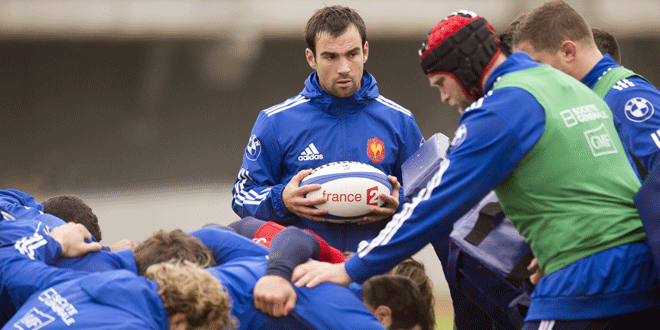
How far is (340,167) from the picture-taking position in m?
3.78

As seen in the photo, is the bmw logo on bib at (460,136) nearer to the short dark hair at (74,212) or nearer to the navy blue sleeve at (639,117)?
the navy blue sleeve at (639,117)

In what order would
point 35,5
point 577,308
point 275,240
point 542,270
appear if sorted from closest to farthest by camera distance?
1. point 577,308
2. point 542,270
3. point 275,240
4. point 35,5

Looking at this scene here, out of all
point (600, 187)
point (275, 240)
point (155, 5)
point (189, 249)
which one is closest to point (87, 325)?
point (189, 249)

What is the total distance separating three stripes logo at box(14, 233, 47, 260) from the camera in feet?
8.93

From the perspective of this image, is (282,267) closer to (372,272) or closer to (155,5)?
(372,272)

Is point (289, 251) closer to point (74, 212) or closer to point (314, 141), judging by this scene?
point (314, 141)

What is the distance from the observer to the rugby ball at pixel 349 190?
366 cm

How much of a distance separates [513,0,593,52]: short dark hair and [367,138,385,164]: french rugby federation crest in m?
1.09

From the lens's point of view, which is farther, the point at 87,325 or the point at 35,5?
the point at 35,5

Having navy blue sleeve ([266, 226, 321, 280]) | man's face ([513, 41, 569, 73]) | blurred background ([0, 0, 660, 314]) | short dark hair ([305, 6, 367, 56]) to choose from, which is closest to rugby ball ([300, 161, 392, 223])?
navy blue sleeve ([266, 226, 321, 280])

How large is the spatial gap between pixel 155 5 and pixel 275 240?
24.4 ft

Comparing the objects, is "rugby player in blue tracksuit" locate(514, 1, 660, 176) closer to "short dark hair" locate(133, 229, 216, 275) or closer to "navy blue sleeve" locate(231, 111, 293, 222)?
"navy blue sleeve" locate(231, 111, 293, 222)

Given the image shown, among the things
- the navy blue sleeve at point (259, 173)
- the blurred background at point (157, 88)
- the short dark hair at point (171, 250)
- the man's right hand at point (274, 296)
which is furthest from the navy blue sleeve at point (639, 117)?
the blurred background at point (157, 88)

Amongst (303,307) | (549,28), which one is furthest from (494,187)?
(549,28)
